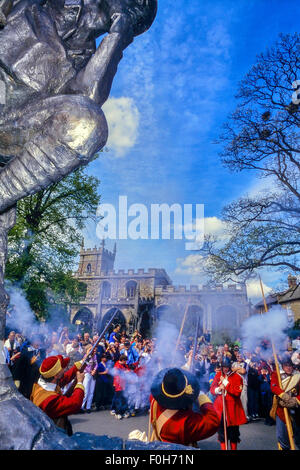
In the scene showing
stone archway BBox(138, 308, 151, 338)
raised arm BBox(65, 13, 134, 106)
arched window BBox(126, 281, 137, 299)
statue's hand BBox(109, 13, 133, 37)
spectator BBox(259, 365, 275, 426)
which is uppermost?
arched window BBox(126, 281, 137, 299)

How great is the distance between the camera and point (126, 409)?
9.04 m

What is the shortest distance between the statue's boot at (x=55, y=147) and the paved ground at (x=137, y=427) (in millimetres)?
6704

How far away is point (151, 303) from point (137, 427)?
4348cm

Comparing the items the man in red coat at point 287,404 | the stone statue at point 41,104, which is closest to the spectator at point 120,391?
the man in red coat at point 287,404

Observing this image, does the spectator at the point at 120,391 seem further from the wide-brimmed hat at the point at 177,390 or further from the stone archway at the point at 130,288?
the stone archway at the point at 130,288

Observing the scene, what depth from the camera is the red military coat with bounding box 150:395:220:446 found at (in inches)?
121

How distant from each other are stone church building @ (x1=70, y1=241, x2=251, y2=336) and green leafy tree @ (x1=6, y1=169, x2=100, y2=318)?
29.6 metres

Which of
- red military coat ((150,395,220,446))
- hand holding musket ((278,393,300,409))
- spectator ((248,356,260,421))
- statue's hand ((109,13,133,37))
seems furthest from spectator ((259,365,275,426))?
statue's hand ((109,13,133,37))

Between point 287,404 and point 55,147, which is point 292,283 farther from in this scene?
point 55,147

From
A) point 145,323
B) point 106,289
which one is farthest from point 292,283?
point 106,289

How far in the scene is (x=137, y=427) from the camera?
7.51 m

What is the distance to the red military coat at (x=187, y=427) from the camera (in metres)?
3.07

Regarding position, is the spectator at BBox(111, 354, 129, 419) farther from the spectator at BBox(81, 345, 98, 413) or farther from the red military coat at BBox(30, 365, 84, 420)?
the red military coat at BBox(30, 365, 84, 420)
